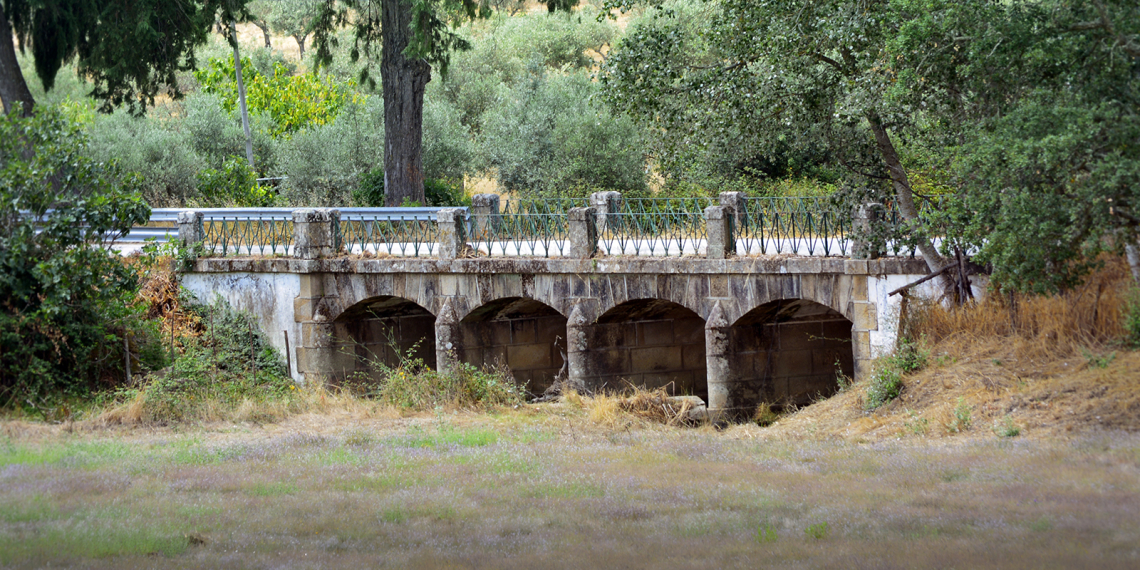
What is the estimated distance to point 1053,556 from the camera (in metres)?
6.47

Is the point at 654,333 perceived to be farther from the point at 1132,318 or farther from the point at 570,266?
the point at 1132,318

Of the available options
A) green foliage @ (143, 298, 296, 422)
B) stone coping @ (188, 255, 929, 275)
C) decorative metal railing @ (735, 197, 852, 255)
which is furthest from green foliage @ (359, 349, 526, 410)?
decorative metal railing @ (735, 197, 852, 255)

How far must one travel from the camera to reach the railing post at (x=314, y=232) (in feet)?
62.4

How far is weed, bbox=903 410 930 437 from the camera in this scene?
1200 cm

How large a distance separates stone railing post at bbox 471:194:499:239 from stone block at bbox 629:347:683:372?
Answer: 313 centimetres

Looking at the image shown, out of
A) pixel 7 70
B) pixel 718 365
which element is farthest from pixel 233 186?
pixel 718 365

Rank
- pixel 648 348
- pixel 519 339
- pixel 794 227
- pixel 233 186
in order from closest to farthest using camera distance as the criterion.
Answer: pixel 794 227 < pixel 648 348 < pixel 519 339 < pixel 233 186

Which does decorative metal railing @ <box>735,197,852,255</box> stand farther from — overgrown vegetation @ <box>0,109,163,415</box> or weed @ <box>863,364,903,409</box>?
overgrown vegetation @ <box>0,109,163,415</box>

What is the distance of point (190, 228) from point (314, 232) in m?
3.12

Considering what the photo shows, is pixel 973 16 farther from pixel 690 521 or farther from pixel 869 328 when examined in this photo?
pixel 690 521

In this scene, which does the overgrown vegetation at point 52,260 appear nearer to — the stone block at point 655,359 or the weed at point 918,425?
the stone block at point 655,359

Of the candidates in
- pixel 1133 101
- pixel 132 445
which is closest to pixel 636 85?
pixel 1133 101

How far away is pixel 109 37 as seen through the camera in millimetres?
23844

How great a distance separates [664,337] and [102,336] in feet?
29.0
